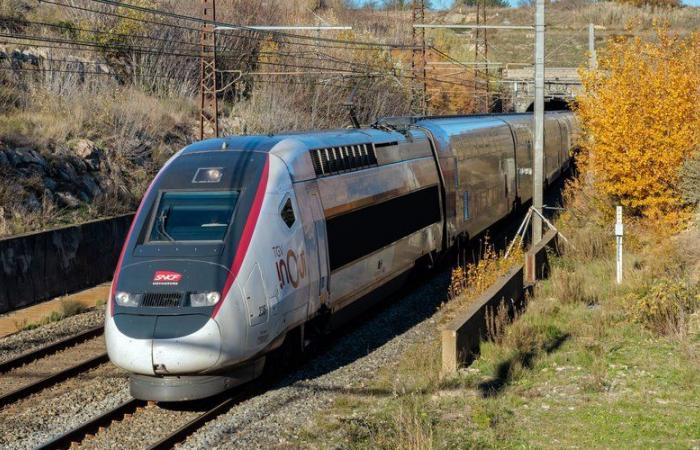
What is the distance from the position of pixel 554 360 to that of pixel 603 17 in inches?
3896

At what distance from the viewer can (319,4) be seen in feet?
265

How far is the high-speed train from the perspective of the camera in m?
9.90

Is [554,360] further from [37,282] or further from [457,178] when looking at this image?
[37,282]

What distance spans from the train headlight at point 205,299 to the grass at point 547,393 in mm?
1725

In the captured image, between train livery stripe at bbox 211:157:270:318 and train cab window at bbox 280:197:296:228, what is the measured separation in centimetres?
41

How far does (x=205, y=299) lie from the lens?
32.6ft

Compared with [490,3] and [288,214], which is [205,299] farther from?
[490,3]

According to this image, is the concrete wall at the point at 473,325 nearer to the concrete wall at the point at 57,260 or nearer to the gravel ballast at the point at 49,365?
the gravel ballast at the point at 49,365

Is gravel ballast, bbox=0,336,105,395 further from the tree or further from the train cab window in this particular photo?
the tree

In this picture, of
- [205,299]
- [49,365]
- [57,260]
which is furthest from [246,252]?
[57,260]

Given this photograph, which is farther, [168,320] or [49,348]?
[49,348]

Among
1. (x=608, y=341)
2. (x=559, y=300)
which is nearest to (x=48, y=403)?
(x=608, y=341)

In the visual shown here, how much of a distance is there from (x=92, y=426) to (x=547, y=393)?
514cm

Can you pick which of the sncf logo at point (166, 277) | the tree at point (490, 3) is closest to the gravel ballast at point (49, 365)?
the sncf logo at point (166, 277)
